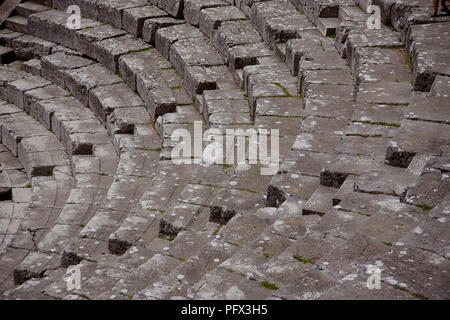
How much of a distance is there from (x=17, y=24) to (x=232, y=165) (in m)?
7.35

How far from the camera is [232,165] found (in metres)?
7.44

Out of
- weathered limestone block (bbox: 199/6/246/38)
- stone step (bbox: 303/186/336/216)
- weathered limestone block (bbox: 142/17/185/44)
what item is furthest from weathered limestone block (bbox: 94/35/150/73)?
stone step (bbox: 303/186/336/216)

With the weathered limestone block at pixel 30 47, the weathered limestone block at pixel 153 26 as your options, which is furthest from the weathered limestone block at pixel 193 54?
→ the weathered limestone block at pixel 30 47

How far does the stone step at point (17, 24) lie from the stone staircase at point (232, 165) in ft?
0.31

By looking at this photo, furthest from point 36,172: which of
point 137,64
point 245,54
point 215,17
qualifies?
point 215,17

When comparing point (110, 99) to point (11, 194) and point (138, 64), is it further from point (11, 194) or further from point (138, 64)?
point (11, 194)

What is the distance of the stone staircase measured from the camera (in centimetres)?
454

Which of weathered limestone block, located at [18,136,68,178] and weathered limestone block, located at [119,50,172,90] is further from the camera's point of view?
weathered limestone block, located at [119,50,172,90]

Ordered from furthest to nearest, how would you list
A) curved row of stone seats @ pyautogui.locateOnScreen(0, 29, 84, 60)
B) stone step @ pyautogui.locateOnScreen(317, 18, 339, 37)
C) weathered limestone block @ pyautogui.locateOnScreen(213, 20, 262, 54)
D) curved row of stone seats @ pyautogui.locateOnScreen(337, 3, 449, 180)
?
curved row of stone seats @ pyautogui.locateOnScreen(0, 29, 84, 60) < weathered limestone block @ pyautogui.locateOnScreen(213, 20, 262, 54) < stone step @ pyautogui.locateOnScreen(317, 18, 339, 37) < curved row of stone seats @ pyautogui.locateOnScreen(337, 3, 449, 180)

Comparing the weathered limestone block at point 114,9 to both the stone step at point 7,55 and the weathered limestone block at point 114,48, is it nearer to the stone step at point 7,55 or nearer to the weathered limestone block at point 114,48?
the weathered limestone block at point 114,48

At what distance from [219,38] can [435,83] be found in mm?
4292

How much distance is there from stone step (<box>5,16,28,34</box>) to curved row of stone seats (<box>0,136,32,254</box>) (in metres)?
3.22

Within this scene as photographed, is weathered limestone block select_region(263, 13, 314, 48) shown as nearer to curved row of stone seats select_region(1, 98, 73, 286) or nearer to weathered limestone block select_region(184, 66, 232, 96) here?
weathered limestone block select_region(184, 66, 232, 96)

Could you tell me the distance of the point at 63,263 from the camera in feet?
22.4
